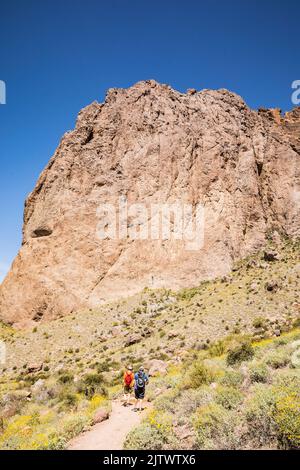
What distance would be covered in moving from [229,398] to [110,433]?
3.75 metres

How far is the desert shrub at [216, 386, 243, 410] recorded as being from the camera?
873cm

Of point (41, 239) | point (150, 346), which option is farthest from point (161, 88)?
point (150, 346)

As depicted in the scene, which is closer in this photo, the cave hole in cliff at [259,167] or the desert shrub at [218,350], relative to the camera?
the desert shrub at [218,350]

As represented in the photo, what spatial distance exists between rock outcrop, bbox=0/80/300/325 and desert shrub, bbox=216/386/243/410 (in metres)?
27.7

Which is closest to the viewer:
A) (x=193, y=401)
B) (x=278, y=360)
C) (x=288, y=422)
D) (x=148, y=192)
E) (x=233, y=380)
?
(x=288, y=422)

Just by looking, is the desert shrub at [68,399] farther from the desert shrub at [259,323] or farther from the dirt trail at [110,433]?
the desert shrub at [259,323]

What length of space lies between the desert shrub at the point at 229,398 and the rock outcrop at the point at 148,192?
2773 cm

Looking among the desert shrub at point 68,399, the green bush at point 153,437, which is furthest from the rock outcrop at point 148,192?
the green bush at point 153,437

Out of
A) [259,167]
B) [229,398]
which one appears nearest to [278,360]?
[229,398]

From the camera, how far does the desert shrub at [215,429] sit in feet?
22.7

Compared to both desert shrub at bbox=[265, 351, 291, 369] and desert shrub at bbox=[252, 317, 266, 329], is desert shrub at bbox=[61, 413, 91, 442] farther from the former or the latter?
desert shrub at bbox=[252, 317, 266, 329]

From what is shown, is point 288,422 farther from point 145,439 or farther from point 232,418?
point 145,439

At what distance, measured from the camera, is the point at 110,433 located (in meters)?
9.86

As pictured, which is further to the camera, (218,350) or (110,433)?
(218,350)
